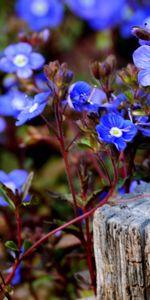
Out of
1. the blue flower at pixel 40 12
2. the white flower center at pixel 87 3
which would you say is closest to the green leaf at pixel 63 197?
Result: the blue flower at pixel 40 12

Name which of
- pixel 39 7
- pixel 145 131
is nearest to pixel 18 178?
pixel 145 131

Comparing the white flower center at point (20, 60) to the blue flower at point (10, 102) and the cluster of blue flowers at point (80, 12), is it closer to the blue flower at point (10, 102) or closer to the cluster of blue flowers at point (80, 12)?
the blue flower at point (10, 102)

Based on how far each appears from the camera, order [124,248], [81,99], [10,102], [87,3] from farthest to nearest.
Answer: [87,3], [10,102], [81,99], [124,248]

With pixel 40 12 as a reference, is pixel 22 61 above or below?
above

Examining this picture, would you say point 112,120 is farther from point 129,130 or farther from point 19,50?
point 19,50

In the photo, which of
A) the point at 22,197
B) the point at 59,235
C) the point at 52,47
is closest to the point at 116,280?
the point at 22,197

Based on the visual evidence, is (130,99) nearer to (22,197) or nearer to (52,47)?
(22,197)

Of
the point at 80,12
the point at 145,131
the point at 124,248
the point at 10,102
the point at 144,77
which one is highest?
the point at 144,77
